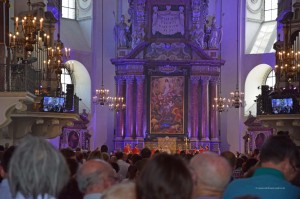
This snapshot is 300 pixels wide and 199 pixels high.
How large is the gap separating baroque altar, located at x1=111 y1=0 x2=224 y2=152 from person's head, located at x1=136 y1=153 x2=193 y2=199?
35.4 meters

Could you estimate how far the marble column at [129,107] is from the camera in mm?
40156

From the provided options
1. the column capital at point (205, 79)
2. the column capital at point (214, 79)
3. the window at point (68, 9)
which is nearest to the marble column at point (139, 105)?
the column capital at point (205, 79)

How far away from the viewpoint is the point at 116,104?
39438 millimetres

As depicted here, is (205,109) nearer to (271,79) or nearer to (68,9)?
(271,79)

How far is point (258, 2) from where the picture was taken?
43.1 metres

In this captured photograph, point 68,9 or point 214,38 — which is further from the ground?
point 68,9

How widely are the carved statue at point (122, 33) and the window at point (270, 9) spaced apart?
7.98 meters

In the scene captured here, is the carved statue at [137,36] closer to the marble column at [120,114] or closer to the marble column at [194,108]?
the marble column at [120,114]

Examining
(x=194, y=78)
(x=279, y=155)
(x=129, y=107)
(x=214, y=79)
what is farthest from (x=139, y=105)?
(x=279, y=155)

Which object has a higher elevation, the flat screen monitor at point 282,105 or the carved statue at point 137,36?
the carved statue at point 137,36

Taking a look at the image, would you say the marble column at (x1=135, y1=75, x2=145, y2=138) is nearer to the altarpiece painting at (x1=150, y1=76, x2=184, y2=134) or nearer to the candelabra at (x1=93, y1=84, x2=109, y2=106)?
the altarpiece painting at (x1=150, y1=76, x2=184, y2=134)

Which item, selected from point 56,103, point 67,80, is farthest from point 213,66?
point 56,103

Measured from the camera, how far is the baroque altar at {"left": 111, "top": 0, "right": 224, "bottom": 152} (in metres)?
40.1

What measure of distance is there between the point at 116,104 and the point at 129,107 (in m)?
1.12
